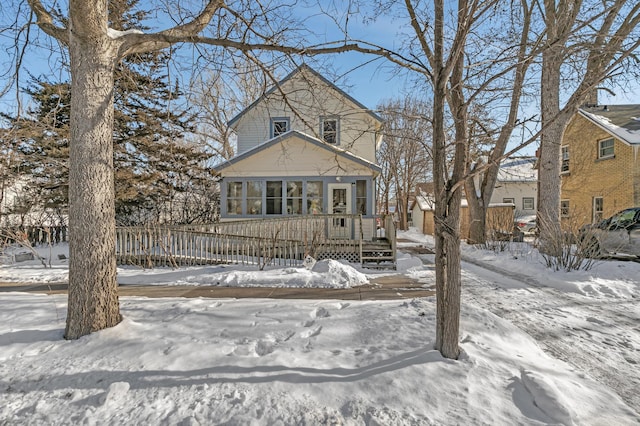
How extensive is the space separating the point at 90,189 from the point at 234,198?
33.6 ft

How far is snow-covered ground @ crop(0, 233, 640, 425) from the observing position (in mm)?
2242

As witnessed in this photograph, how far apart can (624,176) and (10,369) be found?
21860 mm

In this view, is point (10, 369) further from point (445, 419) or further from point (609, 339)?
point (609, 339)

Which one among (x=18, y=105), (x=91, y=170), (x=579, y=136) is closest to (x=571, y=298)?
(x=91, y=170)

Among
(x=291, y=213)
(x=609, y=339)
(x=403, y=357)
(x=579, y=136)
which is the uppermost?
(x=579, y=136)

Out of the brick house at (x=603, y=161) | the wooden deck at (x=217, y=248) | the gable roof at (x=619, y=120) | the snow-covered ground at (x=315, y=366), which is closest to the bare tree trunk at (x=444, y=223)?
the snow-covered ground at (x=315, y=366)

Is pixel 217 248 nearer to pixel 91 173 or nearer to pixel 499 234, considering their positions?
→ pixel 91 173

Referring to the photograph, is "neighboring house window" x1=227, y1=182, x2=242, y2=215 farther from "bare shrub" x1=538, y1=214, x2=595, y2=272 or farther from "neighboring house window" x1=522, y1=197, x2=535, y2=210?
"neighboring house window" x1=522, y1=197, x2=535, y2=210

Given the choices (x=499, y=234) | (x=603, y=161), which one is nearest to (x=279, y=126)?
(x=499, y=234)

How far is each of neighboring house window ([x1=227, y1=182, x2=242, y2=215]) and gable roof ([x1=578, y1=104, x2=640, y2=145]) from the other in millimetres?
17997

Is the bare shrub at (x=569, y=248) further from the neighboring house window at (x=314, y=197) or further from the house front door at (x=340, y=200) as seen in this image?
the neighboring house window at (x=314, y=197)

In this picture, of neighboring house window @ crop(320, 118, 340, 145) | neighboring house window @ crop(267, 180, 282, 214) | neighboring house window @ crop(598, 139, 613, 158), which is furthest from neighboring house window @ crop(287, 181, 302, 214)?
neighboring house window @ crop(598, 139, 613, 158)

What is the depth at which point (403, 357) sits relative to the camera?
288 centimetres

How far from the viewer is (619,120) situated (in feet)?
55.0
